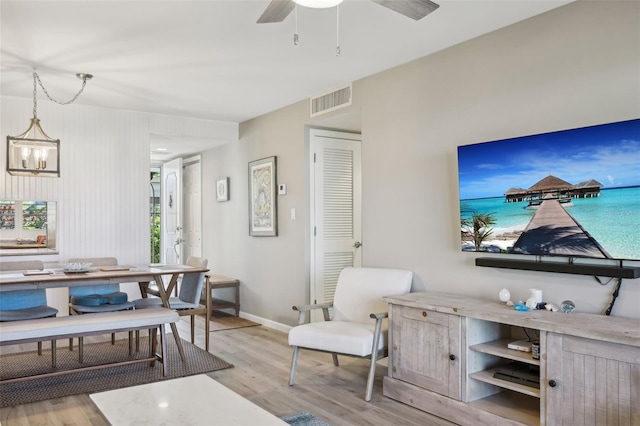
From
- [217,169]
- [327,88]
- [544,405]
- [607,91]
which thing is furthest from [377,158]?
[217,169]

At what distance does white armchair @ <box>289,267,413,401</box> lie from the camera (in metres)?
3.29

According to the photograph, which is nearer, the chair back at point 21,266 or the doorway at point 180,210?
the chair back at point 21,266

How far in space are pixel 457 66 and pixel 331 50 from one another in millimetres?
922

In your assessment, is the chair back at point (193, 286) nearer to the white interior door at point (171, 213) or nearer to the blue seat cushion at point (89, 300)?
the blue seat cushion at point (89, 300)

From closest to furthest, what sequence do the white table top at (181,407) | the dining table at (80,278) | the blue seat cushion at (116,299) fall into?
the white table top at (181,407)
the dining table at (80,278)
the blue seat cushion at (116,299)

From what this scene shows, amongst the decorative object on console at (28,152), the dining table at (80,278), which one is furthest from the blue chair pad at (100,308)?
the decorative object on console at (28,152)

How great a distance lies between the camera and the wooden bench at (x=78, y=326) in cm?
318

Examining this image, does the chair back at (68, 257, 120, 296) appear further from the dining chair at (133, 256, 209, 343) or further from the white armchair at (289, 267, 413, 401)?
the white armchair at (289, 267, 413, 401)

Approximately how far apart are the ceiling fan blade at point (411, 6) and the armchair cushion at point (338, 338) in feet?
6.77

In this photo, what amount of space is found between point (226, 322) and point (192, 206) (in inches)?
95.3

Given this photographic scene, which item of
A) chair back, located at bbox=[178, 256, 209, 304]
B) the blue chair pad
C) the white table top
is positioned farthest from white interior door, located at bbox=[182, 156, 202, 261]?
the white table top

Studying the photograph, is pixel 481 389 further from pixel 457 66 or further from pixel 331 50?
pixel 331 50

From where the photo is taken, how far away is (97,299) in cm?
440

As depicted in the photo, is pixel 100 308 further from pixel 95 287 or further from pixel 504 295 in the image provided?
pixel 504 295
